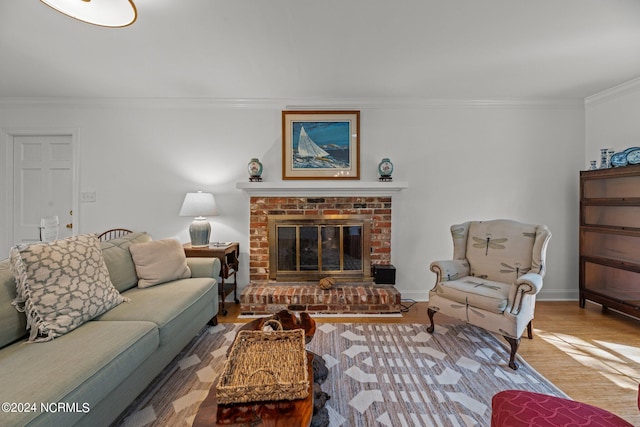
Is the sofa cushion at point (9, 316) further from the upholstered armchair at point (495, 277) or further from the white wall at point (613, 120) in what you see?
the white wall at point (613, 120)

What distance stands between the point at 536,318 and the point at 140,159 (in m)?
4.69

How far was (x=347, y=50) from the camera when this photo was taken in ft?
7.38

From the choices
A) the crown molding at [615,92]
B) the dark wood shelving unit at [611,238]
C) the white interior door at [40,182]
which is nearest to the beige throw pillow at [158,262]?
the white interior door at [40,182]

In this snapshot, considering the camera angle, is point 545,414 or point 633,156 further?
point 633,156

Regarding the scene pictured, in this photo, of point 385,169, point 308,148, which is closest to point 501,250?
point 385,169

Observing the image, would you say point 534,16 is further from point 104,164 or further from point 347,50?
point 104,164

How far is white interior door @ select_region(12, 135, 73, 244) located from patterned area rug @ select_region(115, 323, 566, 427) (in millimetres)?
2606

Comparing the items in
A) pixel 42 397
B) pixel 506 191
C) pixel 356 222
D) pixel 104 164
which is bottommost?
pixel 42 397

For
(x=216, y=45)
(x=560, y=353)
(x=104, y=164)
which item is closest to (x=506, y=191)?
(x=560, y=353)

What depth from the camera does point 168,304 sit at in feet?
6.08

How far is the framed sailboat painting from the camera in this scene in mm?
3287

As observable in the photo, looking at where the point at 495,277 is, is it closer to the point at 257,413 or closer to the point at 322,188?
the point at 322,188

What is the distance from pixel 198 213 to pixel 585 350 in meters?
3.62

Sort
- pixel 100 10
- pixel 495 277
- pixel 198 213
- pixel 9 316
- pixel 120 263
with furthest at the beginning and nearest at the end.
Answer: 1. pixel 198 213
2. pixel 495 277
3. pixel 120 263
4. pixel 100 10
5. pixel 9 316
